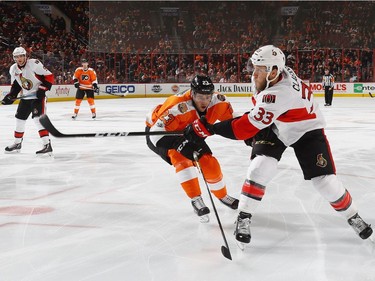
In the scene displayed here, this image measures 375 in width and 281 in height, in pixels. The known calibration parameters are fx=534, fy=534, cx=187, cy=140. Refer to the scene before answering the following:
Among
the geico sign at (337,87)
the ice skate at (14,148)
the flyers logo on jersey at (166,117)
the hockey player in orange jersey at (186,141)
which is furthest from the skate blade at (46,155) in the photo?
the geico sign at (337,87)

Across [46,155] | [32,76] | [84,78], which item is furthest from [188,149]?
[84,78]

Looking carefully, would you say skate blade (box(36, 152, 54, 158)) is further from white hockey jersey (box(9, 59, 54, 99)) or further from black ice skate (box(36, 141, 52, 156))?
white hockey jersey (box(9, 59, 54, 99))

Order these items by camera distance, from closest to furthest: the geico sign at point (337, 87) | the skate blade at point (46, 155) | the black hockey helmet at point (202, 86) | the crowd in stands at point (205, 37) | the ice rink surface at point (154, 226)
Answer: the ice rink surface at point (154, 226) < the black hockey helmet at point (202, 86) < the skate blade at point (46, 155) < the geico sign at point (337, 87) < the crowd in stands at point (205, 37)

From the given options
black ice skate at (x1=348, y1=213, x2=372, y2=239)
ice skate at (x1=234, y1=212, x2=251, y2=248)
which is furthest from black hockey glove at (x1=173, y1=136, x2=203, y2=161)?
black ice skate at (x1=348, y1=213, x2=372, y2=239)

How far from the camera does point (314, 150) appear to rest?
265 centimetres

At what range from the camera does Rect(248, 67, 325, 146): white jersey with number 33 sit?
2514 mm

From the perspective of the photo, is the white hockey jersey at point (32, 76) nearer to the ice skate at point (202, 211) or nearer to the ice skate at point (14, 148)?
the ice skate at point (14, 148)

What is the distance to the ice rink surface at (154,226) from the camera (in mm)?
2375

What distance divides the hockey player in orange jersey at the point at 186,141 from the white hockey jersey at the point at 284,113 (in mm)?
617

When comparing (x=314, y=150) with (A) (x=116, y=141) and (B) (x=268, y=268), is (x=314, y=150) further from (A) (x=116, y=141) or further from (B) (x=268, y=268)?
(A) (x=116, y=141)

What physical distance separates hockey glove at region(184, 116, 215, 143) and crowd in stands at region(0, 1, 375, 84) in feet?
50.0

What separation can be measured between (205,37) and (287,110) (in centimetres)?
1809

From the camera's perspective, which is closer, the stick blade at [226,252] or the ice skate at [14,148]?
the stick blade at [226,252]

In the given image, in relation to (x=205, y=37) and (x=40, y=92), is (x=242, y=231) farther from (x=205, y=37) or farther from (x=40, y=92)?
(x=205, y=37)
